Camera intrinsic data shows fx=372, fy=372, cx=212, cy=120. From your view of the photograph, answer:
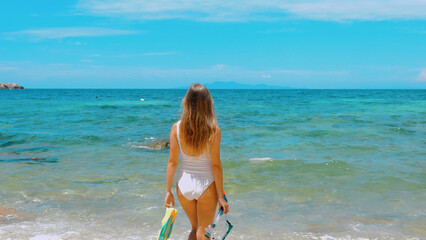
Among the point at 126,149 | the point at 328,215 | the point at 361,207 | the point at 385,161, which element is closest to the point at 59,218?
the point at 328,215

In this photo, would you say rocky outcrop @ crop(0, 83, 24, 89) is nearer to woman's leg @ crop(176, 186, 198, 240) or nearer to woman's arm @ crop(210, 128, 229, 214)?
woman's leg @ crop(176, 186, 198, 240)

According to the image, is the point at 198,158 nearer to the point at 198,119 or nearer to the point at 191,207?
the point at 198,119

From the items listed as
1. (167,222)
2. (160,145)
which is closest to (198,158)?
(167,222)

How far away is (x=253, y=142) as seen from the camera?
1510cm

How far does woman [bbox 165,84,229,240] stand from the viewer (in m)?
3.65

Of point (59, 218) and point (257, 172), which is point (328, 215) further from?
point (59, 218)

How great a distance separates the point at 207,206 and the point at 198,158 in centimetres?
51

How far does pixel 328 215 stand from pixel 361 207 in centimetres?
90

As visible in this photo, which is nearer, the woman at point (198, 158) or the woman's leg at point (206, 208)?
the woman at point (198, 158)

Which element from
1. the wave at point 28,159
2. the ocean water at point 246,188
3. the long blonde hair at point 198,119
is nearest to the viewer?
the long blonde hair at point 198,119

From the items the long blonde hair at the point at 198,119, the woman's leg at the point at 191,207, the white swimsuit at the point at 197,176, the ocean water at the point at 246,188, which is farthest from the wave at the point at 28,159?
the long blonde hair at the point at 198,119

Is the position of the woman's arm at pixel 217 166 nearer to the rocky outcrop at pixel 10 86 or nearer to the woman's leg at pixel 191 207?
the woman's leg at pixel 191 207

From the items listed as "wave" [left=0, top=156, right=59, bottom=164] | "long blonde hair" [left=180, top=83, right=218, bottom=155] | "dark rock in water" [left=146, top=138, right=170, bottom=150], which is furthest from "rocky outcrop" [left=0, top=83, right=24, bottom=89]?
"long blonde hair" [left=180, top=83, right=218, bottom=155]

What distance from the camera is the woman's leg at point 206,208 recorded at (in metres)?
3.79
